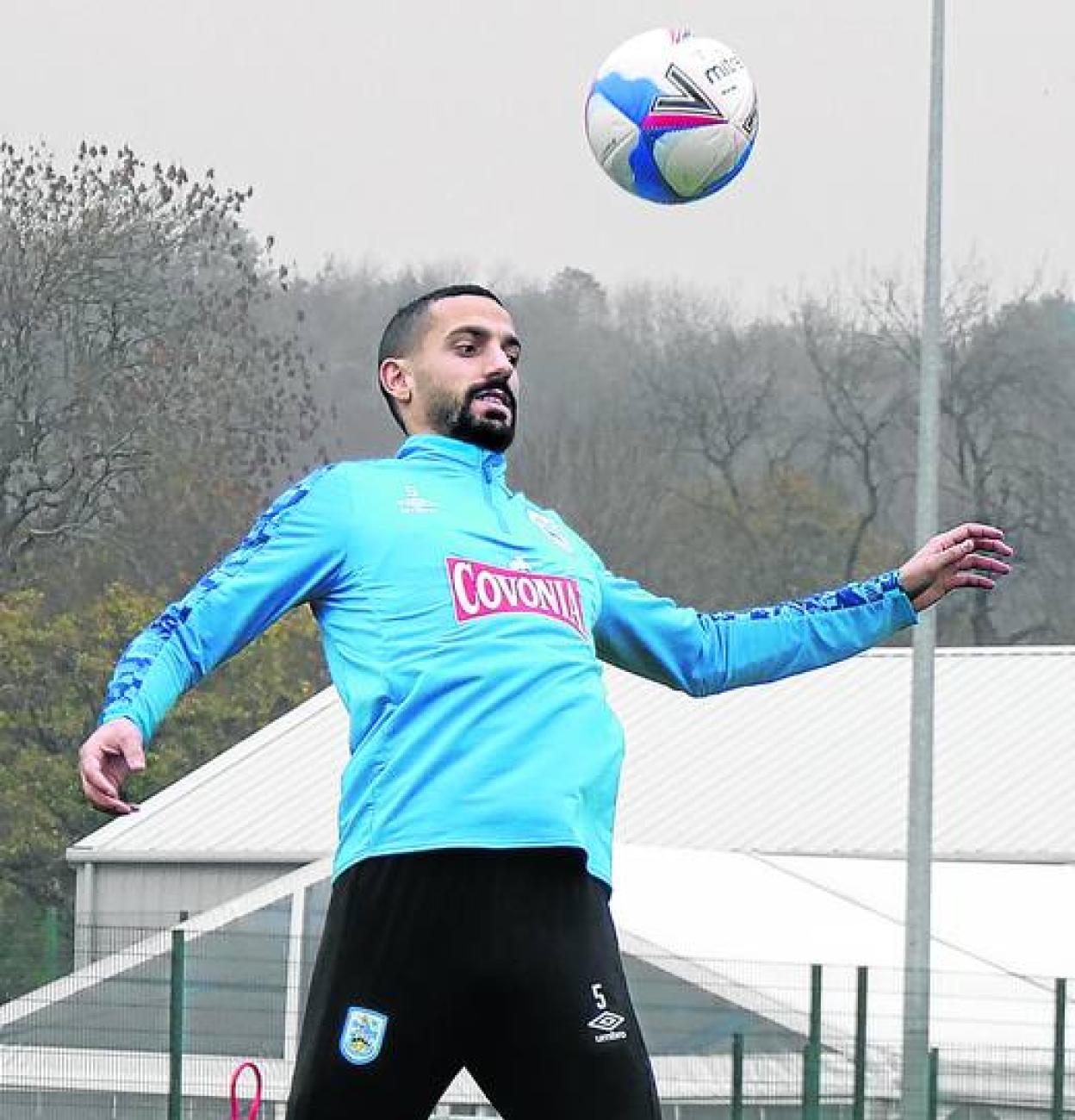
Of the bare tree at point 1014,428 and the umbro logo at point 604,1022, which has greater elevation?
the bare tree at point 1014,428

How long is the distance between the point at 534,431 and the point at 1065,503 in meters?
9.85

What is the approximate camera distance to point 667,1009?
14.3m

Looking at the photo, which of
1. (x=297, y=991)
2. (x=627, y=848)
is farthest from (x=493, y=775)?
(x=627, y=848)

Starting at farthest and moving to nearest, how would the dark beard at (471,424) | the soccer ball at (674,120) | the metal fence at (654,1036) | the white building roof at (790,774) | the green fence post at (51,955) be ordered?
the white building roof at (790,774) → the green fence post at (51,955) → the metal fence at (654,1036) → the soccer ball at (674,120) → the dark beard at (471,424)

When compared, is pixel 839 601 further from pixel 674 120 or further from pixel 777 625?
pixel 674 120

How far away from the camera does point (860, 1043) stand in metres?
13.9

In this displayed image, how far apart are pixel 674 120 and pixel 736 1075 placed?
20.6 ft

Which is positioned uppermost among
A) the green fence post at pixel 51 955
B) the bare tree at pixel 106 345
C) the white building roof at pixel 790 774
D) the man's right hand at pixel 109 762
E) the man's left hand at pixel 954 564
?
the bare tree at pixel 106 345

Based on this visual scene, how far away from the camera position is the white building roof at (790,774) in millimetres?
29594

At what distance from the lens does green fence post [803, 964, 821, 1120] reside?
1390 cm

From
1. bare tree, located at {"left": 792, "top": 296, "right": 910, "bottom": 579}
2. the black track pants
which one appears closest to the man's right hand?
the black track pants

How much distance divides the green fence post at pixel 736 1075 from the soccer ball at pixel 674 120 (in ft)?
18.8

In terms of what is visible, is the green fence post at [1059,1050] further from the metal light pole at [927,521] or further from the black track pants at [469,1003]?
the black track pants at [469,1003]

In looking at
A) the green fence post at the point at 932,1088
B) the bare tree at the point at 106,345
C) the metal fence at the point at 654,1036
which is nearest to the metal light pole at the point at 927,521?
Result: the metal fence at the point at 654,1036
